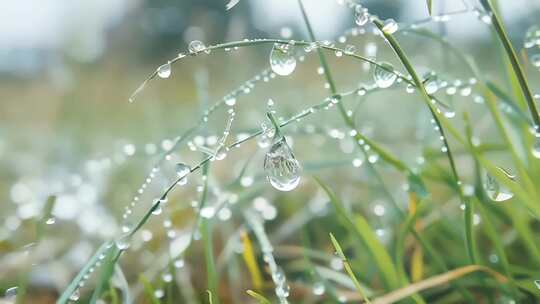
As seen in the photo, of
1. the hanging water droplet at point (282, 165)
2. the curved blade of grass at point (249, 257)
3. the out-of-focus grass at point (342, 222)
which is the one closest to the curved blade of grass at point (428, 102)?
the out-of-focus grass at point (342, 222)

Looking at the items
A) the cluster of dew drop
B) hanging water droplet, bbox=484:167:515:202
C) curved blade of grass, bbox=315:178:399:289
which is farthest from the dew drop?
hanging water droplet, bbox=484:167:515:202

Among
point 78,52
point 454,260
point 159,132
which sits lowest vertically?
point 454,260

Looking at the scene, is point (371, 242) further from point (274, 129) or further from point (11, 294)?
point (11, 294)

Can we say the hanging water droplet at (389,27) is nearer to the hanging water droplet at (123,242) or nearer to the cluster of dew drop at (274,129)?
the cluster of dew drop at (274,129)

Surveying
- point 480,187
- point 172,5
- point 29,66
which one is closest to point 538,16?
point 480,187

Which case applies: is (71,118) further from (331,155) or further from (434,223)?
(434,223)
